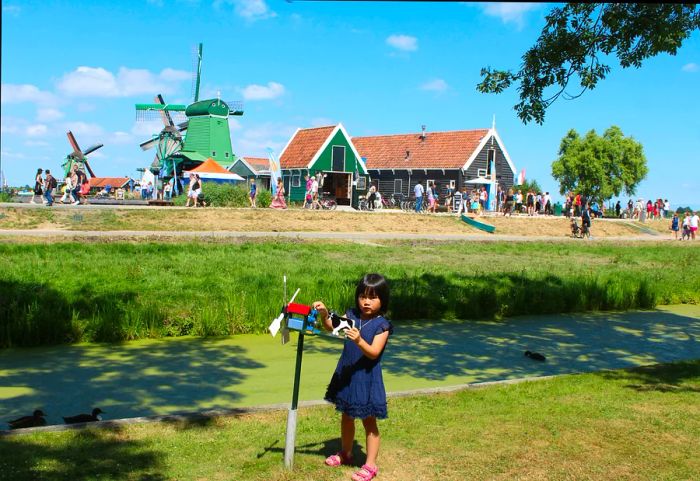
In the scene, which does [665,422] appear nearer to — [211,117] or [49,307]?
[49,307]

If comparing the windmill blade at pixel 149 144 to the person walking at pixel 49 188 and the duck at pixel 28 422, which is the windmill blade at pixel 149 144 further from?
the duck at pixel 28 422

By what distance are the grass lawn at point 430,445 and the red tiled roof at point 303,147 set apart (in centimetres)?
4574

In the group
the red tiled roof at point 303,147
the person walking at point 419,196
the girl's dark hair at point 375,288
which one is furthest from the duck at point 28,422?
the red tiled roof at point 303,147

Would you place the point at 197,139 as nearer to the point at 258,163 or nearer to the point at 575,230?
the point at 258,163

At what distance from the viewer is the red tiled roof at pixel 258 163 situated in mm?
63681

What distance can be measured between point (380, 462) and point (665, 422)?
2.64m

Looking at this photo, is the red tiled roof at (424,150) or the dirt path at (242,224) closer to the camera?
the dirt path at (242,224)

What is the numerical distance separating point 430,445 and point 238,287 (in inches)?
295

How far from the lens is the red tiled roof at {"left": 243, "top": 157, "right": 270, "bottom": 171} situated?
63.7 meters

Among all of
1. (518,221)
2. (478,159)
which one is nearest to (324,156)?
(478,159)

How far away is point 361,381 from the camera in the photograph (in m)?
5.22

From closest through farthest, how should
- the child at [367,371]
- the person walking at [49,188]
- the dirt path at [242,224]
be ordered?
the child at [367,371]
the dirt path at [242,224]
the person walking at [49,188]

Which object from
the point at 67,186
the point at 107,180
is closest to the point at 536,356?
the point at 67,186

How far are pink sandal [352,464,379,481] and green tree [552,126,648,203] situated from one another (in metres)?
74.6
